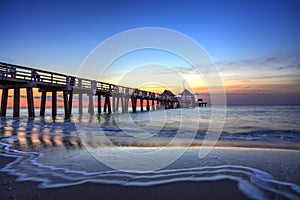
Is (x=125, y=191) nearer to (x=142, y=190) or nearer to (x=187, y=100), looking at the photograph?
(x=142, y=190)

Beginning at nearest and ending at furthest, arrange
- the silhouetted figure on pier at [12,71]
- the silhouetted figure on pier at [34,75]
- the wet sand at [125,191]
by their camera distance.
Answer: the wet sand at [125,191] → the silhouetted figure on pier at [12,71] → the silhouetted figure on pier at [34,75]


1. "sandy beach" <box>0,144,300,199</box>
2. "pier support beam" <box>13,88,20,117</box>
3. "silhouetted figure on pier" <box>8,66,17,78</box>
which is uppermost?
"silhouetted figure on pier" <box>8,66,17,78</box>

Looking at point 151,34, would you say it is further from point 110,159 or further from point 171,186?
point 171,186

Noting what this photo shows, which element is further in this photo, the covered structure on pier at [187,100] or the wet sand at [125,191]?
the covered structure on pier at [187,100]

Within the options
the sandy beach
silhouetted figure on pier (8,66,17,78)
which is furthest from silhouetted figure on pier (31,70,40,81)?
the sandy beach

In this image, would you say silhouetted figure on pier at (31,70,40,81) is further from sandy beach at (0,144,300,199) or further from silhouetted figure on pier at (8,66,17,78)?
sandy beach at (0,144,300,199)

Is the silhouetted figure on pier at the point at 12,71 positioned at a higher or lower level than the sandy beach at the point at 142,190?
higher

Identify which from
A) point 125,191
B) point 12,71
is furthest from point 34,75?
point 125,191

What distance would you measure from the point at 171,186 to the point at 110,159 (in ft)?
7.02

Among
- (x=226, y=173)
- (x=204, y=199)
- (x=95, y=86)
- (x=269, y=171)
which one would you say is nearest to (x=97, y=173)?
(x=204, y=199)

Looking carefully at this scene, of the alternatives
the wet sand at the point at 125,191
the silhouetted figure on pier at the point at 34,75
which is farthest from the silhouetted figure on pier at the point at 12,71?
the wet sand at the point at 125,191

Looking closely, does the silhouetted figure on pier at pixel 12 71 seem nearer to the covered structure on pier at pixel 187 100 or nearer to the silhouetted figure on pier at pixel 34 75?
the silhouetted figure on pier at pixel 34 75

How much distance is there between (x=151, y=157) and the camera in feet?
17.0

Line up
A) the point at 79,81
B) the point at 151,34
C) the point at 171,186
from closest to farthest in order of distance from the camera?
the point at 171,186
the point at 151,34
the point at 79,81
